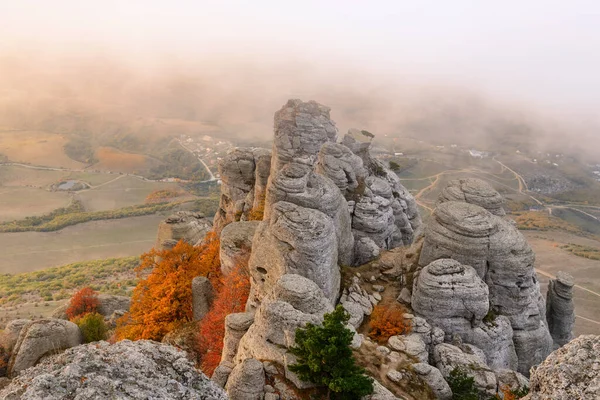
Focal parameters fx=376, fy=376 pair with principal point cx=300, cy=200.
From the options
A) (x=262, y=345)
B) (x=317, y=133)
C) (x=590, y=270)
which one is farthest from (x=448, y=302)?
(x=590, y=270)

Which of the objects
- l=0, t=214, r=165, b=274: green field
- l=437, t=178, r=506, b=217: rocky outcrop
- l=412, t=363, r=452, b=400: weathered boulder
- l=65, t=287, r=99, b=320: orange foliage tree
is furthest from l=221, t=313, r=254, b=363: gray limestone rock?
l=0, t=214, r=165, b=274: green field

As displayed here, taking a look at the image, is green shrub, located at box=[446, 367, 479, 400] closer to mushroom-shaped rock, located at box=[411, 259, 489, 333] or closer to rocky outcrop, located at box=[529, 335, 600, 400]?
mushroom-shaped rock, located at box=[411, 259, 489, 333]

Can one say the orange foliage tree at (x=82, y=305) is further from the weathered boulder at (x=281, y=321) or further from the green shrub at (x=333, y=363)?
the green shrub at (x=333, y=363)

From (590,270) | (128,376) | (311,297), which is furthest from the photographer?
(590,270)

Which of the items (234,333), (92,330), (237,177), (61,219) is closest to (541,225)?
(237,177)

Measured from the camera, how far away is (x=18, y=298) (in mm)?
96500

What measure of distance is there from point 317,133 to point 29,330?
1590 inches

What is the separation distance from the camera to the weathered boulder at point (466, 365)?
22719 millimetres

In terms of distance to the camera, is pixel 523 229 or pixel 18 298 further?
pixel 523 229

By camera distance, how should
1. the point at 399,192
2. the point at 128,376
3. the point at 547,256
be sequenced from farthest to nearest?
the point at 547,256 < the point at 399,192 < the point at 128,376

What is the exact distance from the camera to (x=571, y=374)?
434 inches

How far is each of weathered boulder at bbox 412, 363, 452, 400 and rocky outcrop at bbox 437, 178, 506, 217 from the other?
784 inches

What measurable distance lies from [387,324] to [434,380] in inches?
211

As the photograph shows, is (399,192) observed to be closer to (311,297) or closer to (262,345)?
(311,297)
